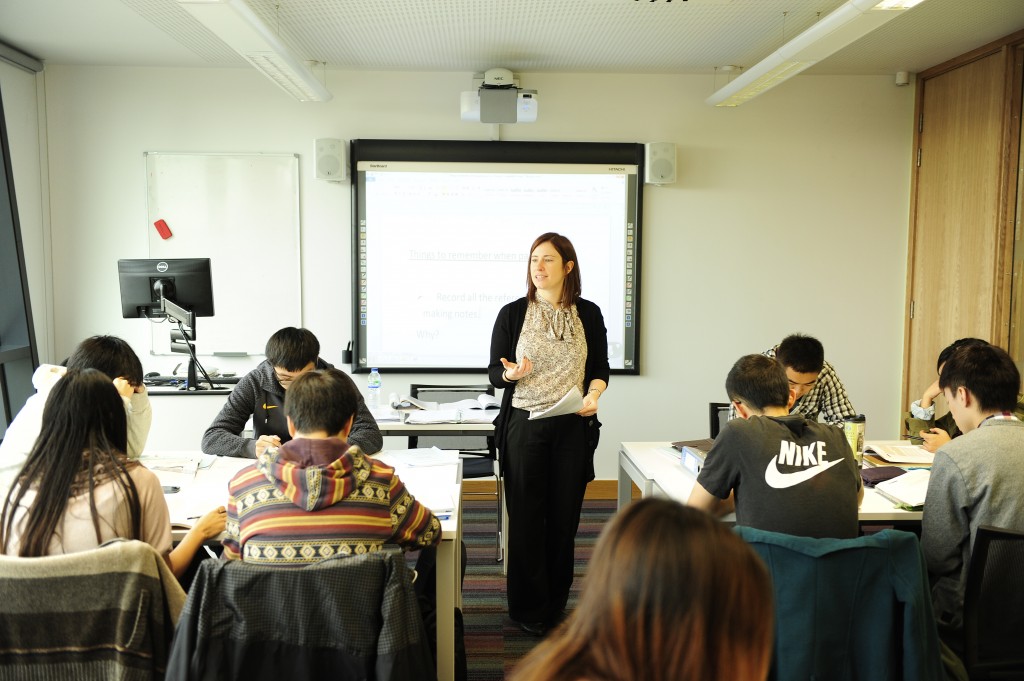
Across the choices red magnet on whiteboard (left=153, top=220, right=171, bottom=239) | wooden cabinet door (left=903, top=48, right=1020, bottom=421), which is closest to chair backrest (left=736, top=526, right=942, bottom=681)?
A: wooden cabinet door (left=903, top=48, right=1020, bottom=421)

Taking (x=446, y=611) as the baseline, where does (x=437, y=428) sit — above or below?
above

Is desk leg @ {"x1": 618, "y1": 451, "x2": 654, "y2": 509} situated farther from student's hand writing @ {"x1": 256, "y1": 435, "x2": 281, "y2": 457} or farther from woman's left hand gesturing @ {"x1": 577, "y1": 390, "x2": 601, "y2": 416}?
student's hand writing @ {"x1": 256, "y1": 435, "x2": 281, "y2": 457}

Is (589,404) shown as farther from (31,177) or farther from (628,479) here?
(31,177)

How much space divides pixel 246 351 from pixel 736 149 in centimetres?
343

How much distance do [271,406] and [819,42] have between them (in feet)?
9.19

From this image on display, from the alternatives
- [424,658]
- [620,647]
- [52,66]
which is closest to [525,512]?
[424,658]

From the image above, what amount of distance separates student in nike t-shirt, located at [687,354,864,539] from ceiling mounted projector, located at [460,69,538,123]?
288 cm

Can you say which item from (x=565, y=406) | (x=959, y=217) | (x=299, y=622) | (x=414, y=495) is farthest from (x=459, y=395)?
(x=959, y=217)

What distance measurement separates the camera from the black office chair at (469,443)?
12.7ft

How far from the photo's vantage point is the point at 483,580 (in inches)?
142

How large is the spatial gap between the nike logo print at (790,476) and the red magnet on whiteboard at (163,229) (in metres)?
4.14

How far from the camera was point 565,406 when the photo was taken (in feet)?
9.27

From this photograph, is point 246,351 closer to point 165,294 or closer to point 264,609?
point 165,294

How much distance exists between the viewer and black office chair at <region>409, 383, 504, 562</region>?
3883mm
